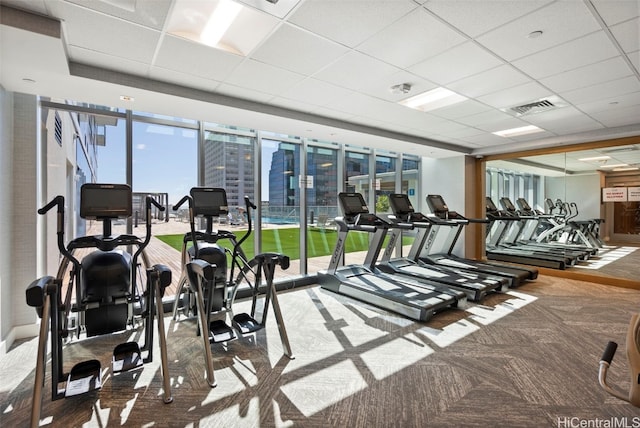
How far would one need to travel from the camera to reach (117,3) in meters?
2.24

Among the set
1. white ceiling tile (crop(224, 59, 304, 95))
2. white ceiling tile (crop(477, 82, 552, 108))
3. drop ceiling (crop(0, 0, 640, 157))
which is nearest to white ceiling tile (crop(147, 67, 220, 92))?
drop ceiling (crop(0, 0, 640, 157))

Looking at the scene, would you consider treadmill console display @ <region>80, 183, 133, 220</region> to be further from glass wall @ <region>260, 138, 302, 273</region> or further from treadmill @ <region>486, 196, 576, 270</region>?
treadmill @ <region>486, 196, 576, 270</region>

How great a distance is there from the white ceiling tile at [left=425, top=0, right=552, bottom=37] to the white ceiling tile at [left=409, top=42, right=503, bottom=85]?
1.00 ft

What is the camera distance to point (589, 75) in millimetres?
3457

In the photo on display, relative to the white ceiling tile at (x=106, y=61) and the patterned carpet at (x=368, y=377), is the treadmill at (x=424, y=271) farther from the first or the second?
the white ceiling tile at (x=106, y=61)

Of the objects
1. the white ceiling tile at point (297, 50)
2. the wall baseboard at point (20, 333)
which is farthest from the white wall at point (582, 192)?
the wall baseboard at point (20, 333)

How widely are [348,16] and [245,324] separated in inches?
117

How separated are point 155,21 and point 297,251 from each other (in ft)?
16.0

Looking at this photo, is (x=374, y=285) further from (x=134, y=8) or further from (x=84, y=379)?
(x=134, y=8)

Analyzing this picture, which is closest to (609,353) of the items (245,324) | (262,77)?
(245,324)

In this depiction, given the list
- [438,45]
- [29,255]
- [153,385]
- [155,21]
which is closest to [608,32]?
[438,45]

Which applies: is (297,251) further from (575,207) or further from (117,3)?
(575,207)

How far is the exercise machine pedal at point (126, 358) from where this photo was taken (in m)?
2.53
